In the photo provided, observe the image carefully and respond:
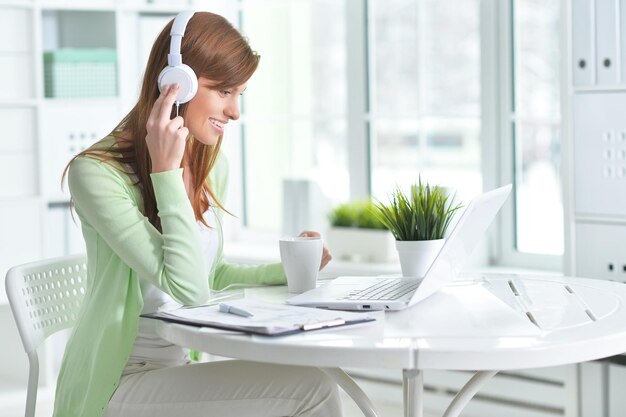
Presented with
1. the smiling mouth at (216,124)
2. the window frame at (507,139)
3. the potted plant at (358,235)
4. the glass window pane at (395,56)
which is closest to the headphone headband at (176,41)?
the smiling mouth at (216,124)

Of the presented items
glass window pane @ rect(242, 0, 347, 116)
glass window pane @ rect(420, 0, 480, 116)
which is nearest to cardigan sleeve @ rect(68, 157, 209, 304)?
glass window pane @ rect(420, 0, 480, 116)

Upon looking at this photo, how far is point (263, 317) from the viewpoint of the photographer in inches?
66.6

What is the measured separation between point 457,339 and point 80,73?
2.60 m

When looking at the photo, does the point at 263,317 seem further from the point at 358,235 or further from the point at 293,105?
the point at 293,105

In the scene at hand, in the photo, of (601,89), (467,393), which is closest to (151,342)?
(467,393)

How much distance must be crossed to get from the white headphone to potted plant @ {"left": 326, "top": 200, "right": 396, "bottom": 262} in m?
1.66

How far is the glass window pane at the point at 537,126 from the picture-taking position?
136 inches

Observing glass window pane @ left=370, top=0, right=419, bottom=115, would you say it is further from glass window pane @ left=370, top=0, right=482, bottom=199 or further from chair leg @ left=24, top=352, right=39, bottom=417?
chair leg @ left=24, top=352, right=39, bottom=417

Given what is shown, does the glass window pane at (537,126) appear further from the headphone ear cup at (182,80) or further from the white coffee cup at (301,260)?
the headphone ear cup at (182,80)

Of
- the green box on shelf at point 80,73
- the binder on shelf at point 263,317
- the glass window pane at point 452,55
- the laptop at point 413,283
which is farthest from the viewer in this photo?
the green box on shelf at point 80,73

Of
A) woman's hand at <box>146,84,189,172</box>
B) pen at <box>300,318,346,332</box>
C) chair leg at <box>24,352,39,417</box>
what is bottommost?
chair leg at <box>24,352,39,417</box>

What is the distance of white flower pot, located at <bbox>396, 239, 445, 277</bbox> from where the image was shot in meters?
2.10

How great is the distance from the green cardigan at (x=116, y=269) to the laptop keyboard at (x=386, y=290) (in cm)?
30

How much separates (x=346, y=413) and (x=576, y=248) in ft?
3.24
